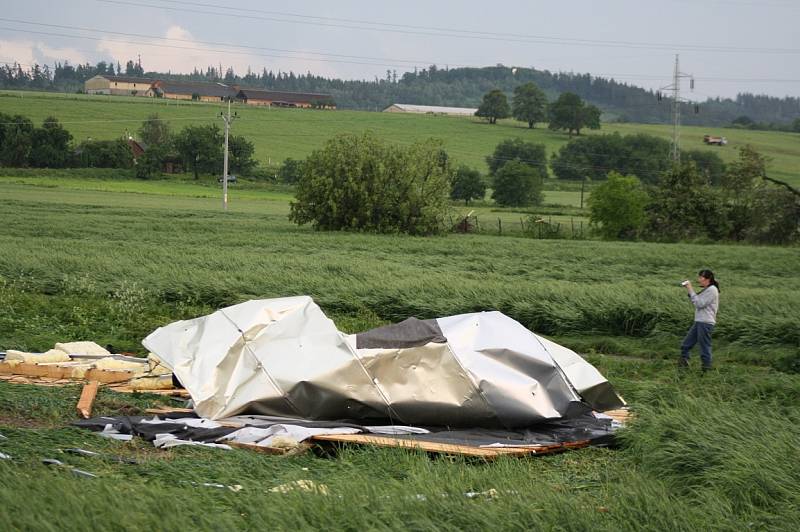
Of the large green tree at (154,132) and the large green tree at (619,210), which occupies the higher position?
the large green tree at (154,132)

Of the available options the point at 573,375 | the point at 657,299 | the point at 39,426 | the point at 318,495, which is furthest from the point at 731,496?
the point at 657,299

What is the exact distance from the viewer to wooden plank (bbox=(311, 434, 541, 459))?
805cm

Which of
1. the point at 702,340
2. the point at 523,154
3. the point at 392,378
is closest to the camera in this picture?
the point at 392,378

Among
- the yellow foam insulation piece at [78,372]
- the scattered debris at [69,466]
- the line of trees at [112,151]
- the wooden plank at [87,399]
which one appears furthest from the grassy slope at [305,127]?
the scattered debris at [69,466]

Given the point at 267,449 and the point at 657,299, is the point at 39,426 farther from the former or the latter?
the point at 657,299

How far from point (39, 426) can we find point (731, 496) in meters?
6.12

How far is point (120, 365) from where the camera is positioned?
463 inches

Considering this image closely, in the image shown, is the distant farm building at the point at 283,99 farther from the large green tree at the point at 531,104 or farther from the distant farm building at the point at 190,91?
the large green tree at the point at 531,104

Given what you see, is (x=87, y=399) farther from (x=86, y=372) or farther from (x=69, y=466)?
(x=69, y=466)

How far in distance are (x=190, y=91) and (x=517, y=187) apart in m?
67.1

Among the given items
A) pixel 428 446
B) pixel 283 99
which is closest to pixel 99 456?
pixel 428 446

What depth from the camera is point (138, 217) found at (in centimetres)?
4462

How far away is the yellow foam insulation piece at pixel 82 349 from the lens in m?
12.5

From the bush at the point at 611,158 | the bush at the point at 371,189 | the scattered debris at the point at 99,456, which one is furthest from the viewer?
the bush at the point at 611,158
